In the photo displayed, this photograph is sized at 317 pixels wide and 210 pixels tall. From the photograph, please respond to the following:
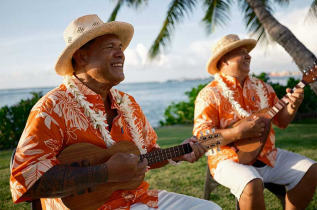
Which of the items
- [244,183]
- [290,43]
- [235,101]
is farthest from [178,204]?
[290,43]

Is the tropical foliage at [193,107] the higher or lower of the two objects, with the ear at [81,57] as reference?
lower

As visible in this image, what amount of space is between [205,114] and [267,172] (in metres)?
0.89

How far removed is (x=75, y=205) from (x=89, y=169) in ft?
0.79

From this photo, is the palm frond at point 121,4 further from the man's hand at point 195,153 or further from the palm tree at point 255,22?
the man's hand at point 195,153

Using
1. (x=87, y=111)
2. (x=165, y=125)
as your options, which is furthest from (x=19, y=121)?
(x=87, y=111)

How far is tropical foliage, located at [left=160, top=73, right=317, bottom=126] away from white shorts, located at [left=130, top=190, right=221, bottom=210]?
25.3 feet

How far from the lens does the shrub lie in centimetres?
783

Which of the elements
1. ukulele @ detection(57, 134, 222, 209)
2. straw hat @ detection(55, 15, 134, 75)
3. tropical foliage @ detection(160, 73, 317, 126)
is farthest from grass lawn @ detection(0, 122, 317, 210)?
straw hat @ detection(55, 15, 134, 75)

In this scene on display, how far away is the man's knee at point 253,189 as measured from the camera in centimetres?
254

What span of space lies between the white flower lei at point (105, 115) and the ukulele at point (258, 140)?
1113 mm

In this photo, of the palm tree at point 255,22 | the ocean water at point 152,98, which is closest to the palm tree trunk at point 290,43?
the palm tree at point 255,22

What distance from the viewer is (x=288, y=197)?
298cm

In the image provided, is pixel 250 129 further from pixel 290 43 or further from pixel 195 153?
pixel 290 43

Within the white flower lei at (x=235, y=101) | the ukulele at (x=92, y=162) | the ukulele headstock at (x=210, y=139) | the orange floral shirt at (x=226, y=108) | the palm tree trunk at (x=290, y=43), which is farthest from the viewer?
the palm tree trunk at (x=290, y=43)
